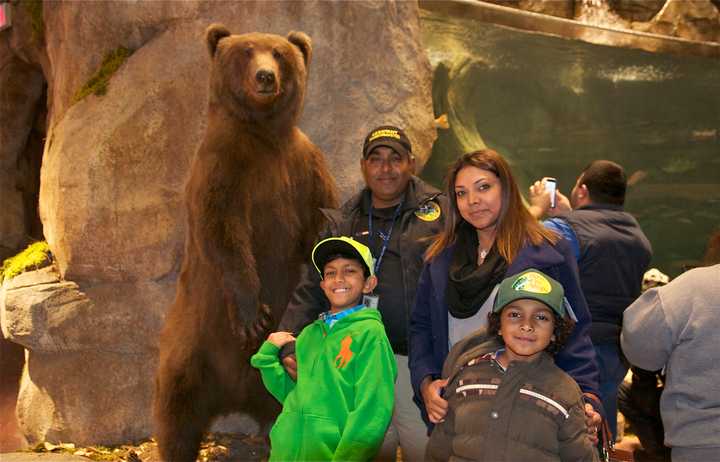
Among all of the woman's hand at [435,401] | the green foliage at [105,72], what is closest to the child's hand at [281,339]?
the woman's hand at [435,401]

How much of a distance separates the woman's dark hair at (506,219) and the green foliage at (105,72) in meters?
3.31

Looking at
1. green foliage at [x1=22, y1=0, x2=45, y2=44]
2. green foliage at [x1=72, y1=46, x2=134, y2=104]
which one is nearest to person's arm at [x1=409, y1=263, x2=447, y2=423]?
green foliage at [x1=72, y1=46, x2=134, y2=104]

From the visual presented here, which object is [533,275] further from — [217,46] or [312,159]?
[217,46]

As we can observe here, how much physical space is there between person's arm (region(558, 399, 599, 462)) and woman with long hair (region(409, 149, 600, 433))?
26 centimetres

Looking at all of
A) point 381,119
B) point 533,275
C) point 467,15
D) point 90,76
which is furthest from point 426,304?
point 467,15

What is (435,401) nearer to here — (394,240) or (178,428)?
(394,240)

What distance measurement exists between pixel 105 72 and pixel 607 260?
3618 mm

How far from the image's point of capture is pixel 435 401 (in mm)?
2400

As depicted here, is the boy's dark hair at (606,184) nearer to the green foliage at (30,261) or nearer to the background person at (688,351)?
the background person at (688,351)

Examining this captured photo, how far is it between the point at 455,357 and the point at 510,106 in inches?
235

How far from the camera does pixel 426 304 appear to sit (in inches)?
107

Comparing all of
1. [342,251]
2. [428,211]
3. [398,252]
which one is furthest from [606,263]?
[342,251]

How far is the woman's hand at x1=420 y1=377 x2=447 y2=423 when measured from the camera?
236cm

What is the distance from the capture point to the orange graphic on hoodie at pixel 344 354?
2.67 meters
